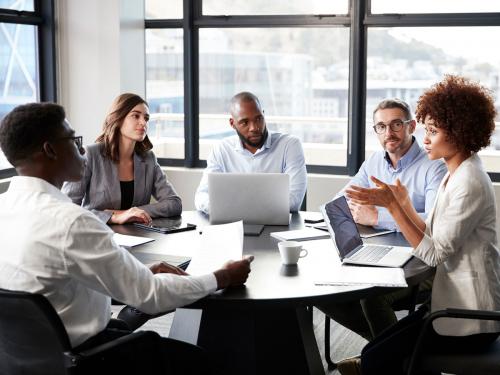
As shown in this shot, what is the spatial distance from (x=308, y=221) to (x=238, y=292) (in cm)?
110

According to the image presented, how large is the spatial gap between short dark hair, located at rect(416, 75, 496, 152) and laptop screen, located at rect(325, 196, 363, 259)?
1.44 ft

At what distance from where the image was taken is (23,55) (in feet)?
16.6

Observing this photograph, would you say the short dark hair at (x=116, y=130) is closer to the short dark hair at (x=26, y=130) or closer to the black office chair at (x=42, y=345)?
the short dark hair at (x=26, y=130)

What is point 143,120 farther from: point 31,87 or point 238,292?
point 31,87

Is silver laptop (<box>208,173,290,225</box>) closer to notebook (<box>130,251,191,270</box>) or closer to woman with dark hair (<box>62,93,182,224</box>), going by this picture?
woman with dark hair (<box>62,93,182,224</box>)

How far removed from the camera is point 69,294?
1847mm

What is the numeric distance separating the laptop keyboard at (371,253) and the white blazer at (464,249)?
0.15 metres

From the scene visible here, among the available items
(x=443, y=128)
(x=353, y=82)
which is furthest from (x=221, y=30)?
(x=443, y=128)

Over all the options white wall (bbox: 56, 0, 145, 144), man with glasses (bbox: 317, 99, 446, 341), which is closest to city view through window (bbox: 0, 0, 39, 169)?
white wall (bbox: 56, 0, 145, 144)

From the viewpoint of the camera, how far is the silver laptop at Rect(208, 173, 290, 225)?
2986mm

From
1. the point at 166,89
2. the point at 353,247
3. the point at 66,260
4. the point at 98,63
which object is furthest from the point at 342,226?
the point at 166,89

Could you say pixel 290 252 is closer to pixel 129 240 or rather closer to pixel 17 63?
pixel 129 240

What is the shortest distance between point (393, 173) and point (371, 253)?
3.07 ft

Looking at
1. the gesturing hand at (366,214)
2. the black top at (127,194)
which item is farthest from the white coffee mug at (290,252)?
the black top at (127,194)
